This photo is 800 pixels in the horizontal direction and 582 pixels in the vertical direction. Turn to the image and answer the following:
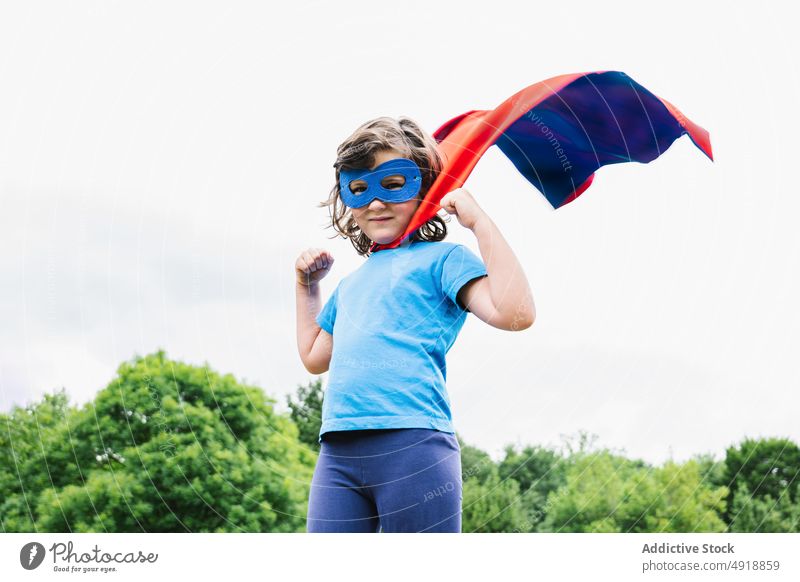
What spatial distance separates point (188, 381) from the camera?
8.46 metres

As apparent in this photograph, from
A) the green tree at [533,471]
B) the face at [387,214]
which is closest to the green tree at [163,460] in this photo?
the green tree at [533,471]

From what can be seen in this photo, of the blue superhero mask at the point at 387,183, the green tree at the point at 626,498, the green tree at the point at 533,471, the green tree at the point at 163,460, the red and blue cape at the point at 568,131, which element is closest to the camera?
the blue superhero mask at the point at 387,183

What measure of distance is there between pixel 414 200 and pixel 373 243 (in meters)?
0.30

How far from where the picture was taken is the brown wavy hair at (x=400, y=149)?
2.88 metres

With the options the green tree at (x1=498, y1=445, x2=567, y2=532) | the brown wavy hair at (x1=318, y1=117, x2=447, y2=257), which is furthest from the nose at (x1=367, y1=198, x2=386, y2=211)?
the green tree at (x1=498, y1=445, x2=567, y2=532)

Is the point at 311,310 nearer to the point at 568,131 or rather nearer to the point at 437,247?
the point at 437,247

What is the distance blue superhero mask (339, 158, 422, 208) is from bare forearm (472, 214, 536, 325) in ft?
1.35

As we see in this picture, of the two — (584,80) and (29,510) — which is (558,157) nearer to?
(584,80)

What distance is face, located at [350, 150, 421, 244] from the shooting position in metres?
2.88

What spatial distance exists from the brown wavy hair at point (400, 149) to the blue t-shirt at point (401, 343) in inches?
7.8

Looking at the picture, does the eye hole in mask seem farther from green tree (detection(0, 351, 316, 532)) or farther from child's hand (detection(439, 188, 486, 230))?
green tree (detection(0, 351, 316, 532))

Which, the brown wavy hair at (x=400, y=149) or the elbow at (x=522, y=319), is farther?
the brown wavy hair at (x=400, y=149)

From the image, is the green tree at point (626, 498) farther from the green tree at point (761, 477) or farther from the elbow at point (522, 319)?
the elbow at point (522, 319)

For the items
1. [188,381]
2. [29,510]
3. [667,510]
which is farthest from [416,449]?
[667,510]
